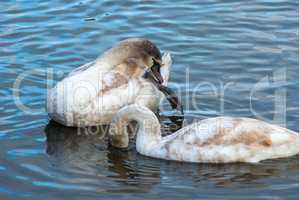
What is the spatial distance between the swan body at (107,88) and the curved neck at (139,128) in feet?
3.70

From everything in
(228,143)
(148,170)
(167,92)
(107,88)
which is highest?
(107,88)

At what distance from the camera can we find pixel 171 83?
565 inches

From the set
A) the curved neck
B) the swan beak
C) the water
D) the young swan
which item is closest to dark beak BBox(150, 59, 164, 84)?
the swan beak

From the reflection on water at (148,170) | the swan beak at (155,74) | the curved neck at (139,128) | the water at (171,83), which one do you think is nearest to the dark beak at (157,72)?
the swan beak at (155,74)

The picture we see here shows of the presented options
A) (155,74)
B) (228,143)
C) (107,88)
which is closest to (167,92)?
(155,74)

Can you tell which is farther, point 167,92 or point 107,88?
point 167,92

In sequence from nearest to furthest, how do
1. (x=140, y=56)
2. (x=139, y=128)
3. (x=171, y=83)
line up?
(x=139, y=128), (x=140, y=56), (x=171, y=83)

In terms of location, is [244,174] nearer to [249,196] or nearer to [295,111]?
[249,196]

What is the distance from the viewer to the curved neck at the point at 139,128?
38.3ft

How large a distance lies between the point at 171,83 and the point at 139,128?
9.00 feet

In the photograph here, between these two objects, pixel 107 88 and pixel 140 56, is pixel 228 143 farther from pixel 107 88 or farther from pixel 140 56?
pixel 140 56

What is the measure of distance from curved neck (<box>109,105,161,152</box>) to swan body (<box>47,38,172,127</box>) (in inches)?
44.4

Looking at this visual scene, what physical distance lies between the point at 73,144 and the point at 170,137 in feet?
5.07

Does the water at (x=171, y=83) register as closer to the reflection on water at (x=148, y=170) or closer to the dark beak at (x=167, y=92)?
the reflection on water at (x=148, y=170)
